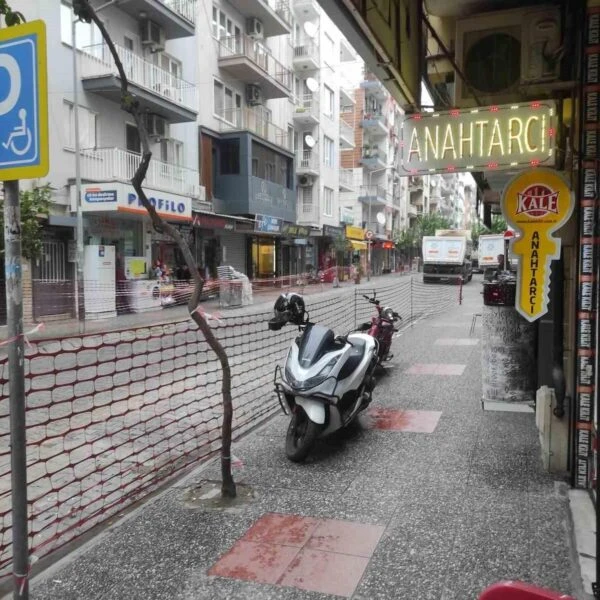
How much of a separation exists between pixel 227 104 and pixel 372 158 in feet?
87.8

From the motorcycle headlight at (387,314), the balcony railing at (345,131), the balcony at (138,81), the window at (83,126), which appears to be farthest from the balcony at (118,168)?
the balcony railing at (345,131)

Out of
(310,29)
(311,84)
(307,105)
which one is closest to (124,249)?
(311,84)

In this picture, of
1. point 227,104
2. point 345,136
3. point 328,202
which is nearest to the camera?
point 227,104

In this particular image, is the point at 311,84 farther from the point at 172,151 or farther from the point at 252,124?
the point at 172,151

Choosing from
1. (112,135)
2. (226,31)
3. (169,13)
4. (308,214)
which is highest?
(226,31)

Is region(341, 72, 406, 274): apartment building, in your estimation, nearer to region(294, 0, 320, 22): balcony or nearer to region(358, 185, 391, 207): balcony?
region(358, 185, 391, 207): balcony

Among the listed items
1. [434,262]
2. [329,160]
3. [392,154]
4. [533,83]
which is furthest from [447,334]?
[392,154]

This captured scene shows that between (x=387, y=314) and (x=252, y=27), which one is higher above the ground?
(x=252, y=27)

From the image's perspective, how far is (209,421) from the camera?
6.37 m

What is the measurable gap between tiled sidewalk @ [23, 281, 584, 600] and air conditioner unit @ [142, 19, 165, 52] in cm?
1858

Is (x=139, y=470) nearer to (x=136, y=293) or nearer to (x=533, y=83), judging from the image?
(x=533, y=83)

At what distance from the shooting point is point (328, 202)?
39.8 metres

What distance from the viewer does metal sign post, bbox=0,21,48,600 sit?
2.51 metres

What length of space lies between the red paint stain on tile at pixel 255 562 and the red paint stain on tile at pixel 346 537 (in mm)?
193
